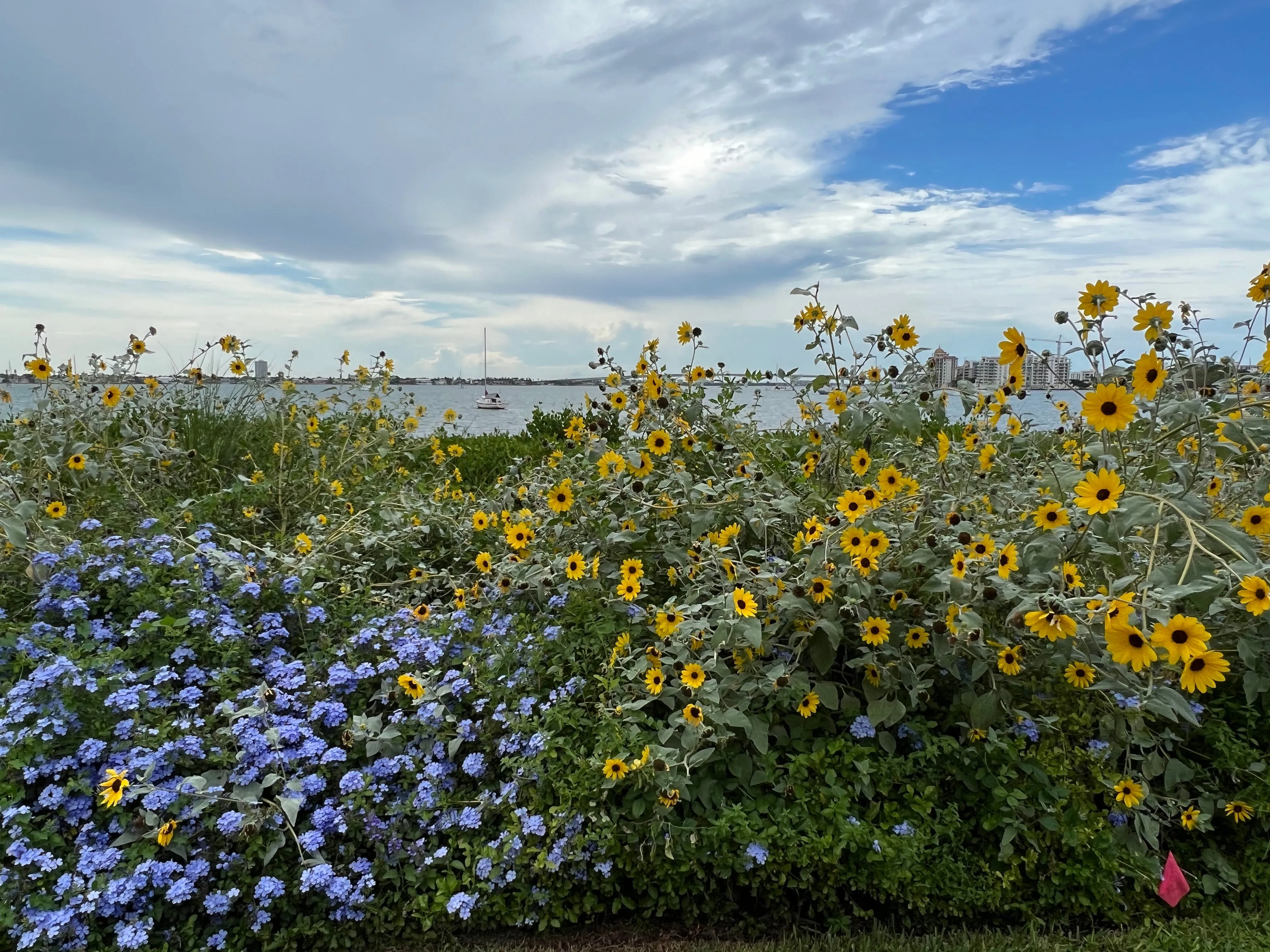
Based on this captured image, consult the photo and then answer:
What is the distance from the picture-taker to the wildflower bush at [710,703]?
83.6 inches

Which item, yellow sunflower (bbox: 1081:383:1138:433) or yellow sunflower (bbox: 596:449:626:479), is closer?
yellow sunflower (bbox: 1081:383:1138:433)

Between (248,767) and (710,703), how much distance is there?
135cm

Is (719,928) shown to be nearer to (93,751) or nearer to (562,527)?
(562,527)

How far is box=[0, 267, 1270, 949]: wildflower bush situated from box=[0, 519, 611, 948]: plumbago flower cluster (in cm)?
1

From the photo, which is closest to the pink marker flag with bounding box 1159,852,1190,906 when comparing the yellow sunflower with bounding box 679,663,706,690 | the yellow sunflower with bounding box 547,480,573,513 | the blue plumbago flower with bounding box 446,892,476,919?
the yellow sunflower with bounding box 679,663,706,690

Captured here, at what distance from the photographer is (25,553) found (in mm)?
3156

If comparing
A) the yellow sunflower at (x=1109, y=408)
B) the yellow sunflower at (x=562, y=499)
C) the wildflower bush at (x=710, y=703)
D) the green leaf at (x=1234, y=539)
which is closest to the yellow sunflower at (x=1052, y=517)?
the wildflower bush at (x=710, y=703)

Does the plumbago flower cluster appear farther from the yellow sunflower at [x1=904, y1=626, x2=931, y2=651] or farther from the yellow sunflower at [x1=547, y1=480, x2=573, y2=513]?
the yellow sunflower at [x1=904, y1=626, x2=931, y2=651]

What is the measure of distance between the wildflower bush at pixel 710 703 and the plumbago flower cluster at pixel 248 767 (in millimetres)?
12

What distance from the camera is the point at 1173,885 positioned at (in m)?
2.20

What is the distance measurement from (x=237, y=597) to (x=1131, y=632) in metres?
2.86

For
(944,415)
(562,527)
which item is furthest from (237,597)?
(944,415)

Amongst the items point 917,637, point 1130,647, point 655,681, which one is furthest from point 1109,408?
point 655,681

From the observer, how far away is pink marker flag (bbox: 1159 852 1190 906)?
7.20 feet
